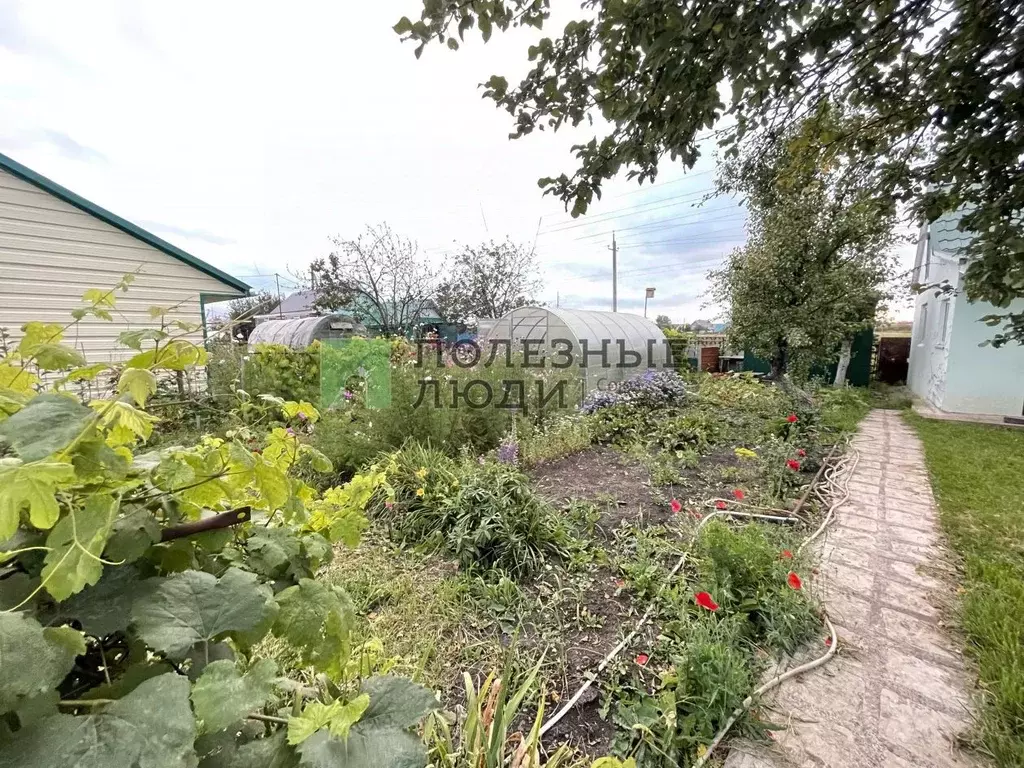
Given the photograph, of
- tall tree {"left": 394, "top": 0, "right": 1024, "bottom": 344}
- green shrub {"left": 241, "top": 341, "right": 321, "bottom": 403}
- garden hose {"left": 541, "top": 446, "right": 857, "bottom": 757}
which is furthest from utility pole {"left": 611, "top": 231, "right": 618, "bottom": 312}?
tall tree {"left": 394, "top": 0, "right": 1024, "bottom": 344}

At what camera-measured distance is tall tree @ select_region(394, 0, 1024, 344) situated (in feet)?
4.15

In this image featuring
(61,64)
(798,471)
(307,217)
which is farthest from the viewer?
(307,217)

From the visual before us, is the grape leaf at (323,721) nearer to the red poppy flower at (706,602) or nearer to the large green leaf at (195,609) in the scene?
the large green leaf at (195,609)

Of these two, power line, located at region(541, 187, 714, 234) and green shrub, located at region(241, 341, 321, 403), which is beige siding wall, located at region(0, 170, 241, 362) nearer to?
green shrub, located at region(241, 341, 321, 403)

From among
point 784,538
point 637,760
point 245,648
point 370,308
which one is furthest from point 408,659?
point 370,308

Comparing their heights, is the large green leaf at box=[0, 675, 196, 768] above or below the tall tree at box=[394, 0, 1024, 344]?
below

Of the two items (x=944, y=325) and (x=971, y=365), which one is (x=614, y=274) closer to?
(x=944, y=325)

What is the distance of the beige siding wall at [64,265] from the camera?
13.9 ft

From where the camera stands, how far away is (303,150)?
→ 547 cm

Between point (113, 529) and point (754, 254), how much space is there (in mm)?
8688

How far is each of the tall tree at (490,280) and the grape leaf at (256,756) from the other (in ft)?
50.5

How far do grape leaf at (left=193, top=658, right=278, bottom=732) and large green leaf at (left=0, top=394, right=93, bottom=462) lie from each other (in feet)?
0.86

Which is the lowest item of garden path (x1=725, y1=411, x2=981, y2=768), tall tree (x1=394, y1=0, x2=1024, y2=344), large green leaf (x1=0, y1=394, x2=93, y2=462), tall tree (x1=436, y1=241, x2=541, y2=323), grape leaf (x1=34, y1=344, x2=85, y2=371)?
garden path (x1=725, y1=411, x2=981, y2=768)

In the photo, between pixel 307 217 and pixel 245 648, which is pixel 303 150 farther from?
pixel 307 217
